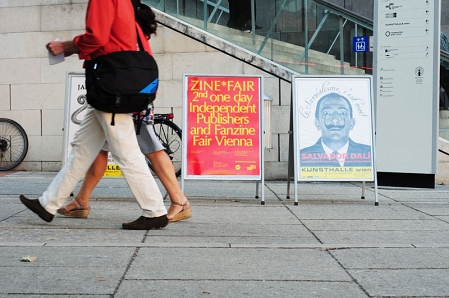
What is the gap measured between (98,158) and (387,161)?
4.15m

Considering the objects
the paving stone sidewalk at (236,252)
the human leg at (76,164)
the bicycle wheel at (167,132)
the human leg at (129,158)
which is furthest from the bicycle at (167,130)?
the human leg at (129,158)

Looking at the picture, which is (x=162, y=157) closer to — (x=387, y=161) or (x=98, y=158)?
(x=98, y=158)

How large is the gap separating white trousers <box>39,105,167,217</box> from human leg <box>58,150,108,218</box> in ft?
1.48

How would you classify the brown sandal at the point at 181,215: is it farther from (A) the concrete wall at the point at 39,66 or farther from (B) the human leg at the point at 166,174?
(A) the concrete wall at the point at 39,66

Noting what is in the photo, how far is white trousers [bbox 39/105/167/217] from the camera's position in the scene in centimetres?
501

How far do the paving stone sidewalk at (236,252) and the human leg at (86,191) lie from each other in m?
0.12

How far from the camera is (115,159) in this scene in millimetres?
5074

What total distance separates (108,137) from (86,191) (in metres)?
0.85

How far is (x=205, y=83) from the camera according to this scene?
23.2 ft

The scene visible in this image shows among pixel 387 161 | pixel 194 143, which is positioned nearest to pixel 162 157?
pixel 194 143

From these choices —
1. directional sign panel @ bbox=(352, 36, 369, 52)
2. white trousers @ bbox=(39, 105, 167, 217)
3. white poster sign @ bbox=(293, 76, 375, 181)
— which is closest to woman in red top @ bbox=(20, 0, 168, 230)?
white trousers @ bbox=(39, 105, 167, 217)

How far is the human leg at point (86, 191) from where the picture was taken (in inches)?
226

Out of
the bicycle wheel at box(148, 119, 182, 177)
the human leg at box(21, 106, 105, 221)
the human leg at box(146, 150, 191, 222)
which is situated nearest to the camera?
the human leg at box(21, 106, 105, 221)

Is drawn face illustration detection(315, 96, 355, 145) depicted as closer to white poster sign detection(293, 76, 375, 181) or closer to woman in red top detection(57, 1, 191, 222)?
white poster sign detection(293, 76, 375, 181)
